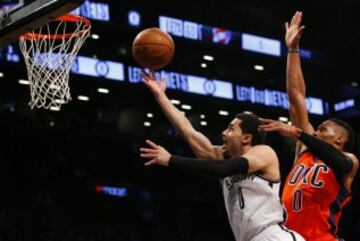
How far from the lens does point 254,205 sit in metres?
4.20

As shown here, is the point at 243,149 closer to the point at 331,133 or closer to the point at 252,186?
the point at 252,186

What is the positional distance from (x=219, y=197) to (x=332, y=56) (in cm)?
505

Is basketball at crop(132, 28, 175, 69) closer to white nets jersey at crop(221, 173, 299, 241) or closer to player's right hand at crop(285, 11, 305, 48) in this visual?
player's right hand at crop(285, 11, 305, 48)

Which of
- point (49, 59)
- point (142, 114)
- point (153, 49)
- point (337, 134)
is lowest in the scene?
point (337, 134)

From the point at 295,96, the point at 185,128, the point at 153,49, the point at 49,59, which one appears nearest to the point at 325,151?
the point at 295,96

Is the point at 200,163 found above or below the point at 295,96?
below

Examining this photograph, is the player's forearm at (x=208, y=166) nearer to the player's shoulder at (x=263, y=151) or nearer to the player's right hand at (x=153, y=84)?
the player's shoulder at (x=263, y=151)

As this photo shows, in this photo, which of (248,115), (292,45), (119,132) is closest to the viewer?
(248,115)

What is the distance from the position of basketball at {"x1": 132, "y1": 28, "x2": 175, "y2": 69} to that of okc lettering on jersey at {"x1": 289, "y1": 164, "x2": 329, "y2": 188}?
1.27 m

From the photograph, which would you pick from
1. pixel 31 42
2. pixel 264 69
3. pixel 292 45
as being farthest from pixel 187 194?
pixel 292 45

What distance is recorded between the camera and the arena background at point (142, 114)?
14.5 metres

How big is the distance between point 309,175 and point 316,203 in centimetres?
20

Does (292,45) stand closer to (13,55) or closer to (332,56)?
(13,55)

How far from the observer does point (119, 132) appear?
53.4 feet
